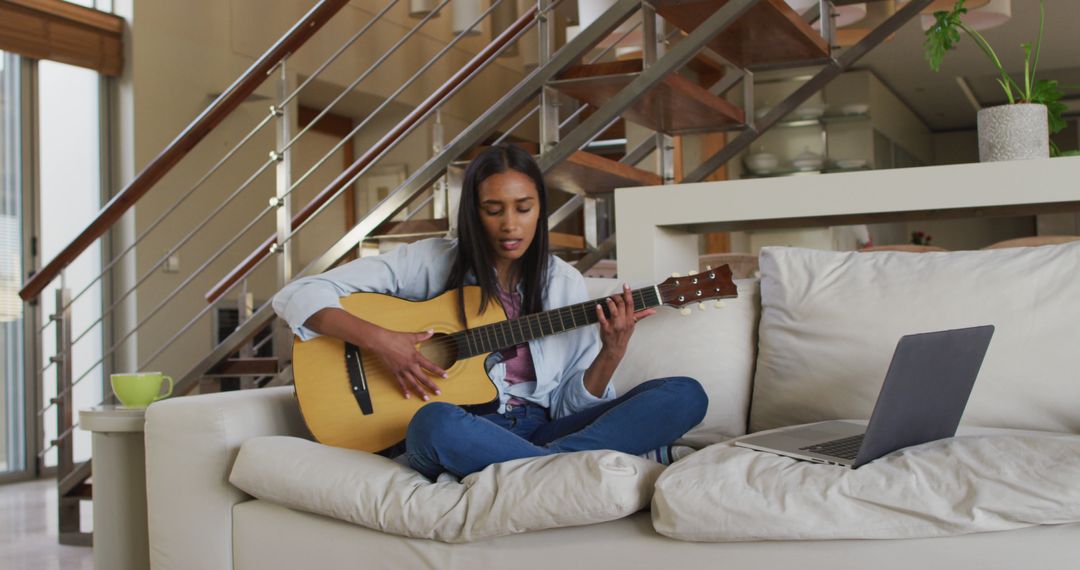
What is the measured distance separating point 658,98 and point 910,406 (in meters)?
2.05

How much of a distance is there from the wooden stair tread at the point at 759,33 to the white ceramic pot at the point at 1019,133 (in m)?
1.02

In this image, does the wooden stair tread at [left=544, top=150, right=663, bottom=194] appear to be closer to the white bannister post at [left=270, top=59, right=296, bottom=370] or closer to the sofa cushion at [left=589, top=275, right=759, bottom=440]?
the white bannister post at [left=270, top=59, right=296, bottom=370]

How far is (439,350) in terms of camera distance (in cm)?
224

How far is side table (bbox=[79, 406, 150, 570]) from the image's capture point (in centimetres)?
231

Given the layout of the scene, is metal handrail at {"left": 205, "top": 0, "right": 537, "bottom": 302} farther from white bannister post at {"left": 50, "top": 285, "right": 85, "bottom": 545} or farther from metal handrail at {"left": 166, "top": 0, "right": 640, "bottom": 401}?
Result: white bannister post at {"left": 50, "top": 285, "right": 85, "bottom": 545}

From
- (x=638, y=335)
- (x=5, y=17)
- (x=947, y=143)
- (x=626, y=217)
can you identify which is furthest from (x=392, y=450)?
(x=947, y=143)

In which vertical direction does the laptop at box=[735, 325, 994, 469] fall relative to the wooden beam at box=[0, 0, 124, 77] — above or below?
below

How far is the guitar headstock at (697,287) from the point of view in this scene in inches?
87.7

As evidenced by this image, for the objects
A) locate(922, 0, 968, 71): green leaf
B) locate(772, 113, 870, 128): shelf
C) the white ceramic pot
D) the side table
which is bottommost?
the side table

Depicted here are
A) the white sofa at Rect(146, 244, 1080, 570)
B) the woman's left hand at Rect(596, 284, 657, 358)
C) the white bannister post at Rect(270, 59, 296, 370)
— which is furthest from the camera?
the white bannister post at Rect(270, 59, 296, 370)

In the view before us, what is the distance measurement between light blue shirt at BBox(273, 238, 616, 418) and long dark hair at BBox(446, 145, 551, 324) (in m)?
0.03

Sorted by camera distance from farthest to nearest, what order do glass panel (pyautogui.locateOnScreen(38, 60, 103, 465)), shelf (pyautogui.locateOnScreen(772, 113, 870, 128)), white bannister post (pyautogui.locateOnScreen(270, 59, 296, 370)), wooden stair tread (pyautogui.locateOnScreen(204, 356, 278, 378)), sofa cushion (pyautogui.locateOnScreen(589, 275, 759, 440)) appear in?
shelf (pyautogui.locateOnScreen(772, 113, 870, 128))
glass panel (pyautogui.locateOnScreen(38, 60, 103, 465))
wooden stair tread (pyautogui.locateOnScreen(204, 356, 278, 378))
white bannister post (pyautogui.locateOnScreen(270, 59, 296, 370))
sofa cushion (pyautogui.locateOnScreen(589, 275, 759, 440))

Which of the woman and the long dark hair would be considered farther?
the long dark hair

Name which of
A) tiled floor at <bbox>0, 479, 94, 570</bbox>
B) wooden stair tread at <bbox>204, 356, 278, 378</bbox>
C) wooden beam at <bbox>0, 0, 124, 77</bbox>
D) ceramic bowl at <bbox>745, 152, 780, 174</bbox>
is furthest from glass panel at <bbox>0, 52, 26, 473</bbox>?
ceramic bowl at <bbox>745, 152, 780, 174</bbox>
